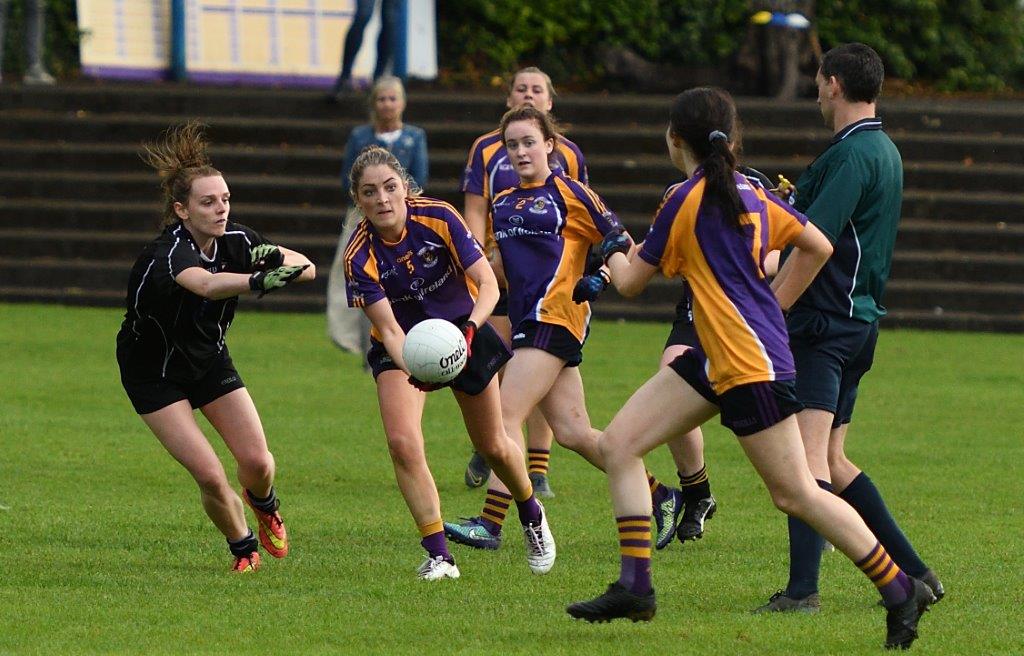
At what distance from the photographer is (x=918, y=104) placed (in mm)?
18125

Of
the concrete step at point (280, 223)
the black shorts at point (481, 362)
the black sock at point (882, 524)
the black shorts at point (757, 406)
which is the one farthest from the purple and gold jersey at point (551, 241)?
the concrete step at point (280, 223)

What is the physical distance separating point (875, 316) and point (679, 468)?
6.24ft

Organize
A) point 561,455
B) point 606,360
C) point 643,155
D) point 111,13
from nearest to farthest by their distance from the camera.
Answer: point 561,455 < point 606,360 < point 643,155 < point 111,13

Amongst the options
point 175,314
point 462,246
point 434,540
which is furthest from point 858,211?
point 175,314

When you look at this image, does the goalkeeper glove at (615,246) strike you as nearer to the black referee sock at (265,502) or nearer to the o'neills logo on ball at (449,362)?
the o'neills logo on ball at (449,362)

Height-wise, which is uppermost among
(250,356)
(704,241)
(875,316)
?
(704,241)

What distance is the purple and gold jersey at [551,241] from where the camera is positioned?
7.89 meters

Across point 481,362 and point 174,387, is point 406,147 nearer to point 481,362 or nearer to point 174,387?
point 174,387

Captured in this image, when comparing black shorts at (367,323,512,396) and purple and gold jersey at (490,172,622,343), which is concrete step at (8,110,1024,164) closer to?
purple and gold jersey at (490,172,622,343)

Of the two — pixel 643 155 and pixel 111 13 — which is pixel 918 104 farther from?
pixel 111 13

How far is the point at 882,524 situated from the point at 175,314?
9.65 feet

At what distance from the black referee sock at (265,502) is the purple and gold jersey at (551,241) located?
142cm

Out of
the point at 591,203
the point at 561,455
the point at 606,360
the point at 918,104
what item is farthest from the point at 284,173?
the point at 591,203

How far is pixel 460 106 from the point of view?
1803cm
